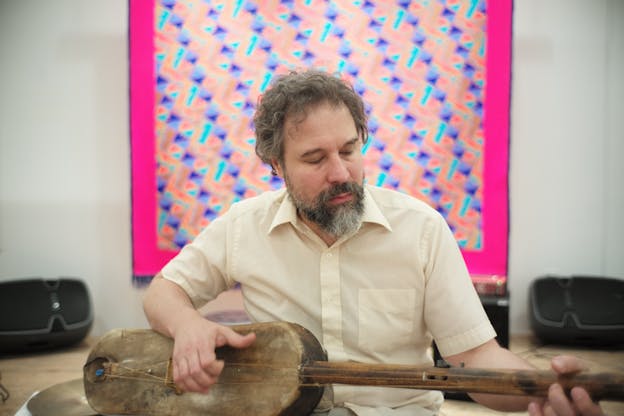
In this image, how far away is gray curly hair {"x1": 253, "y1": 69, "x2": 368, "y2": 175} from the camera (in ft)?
4.82

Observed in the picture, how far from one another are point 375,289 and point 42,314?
8.46 ft

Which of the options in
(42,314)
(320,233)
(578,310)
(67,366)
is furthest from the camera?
(42,314)

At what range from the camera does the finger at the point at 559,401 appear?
1026 millimetres

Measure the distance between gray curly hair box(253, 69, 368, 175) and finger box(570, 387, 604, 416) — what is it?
2.81ft

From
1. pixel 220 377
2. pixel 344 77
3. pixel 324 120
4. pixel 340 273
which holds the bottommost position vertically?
pixel 220 377

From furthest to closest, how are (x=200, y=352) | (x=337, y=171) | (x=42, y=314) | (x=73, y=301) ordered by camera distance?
(x=73, y=301) < (x=42, y=314) < (x=337, y=171) < (x=200, y=352)

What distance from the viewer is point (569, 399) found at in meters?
1.04

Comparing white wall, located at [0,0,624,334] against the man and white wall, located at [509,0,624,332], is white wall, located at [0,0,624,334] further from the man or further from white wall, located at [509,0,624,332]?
the man

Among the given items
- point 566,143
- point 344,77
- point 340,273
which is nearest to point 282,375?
point 340,273

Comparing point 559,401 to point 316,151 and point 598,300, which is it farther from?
point 598,300

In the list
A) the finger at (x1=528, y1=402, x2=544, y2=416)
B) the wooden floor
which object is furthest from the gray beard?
the wooden floor

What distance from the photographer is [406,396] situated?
1.40m

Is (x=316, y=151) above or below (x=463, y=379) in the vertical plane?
above

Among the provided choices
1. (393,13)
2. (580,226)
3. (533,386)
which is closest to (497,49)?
(393,13)
